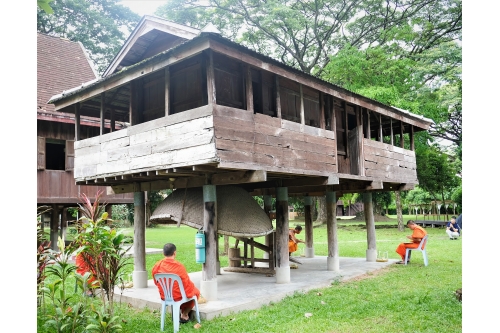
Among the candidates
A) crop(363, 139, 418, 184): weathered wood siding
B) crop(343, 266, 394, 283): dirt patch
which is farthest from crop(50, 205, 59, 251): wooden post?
crop(363, 139, 418, 184): weathered wood siding

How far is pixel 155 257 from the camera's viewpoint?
1817cm

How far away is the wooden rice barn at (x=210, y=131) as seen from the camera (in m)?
8.69

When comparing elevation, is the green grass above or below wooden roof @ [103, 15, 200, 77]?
below

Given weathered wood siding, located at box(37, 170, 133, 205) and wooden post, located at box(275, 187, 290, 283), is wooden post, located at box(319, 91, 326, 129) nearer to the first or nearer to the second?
wooden post, located at box(275, 187, 290, 283)

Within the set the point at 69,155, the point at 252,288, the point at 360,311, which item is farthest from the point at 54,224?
the point at 360,311

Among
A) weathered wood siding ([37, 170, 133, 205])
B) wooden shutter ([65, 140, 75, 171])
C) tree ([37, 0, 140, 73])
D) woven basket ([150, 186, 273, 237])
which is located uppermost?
tree ([37, 0, 140, 73])

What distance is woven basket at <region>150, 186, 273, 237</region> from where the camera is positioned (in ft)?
34.4

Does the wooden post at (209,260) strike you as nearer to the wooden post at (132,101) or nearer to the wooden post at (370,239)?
the wooden post at (132,101)

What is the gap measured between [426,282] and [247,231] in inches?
191

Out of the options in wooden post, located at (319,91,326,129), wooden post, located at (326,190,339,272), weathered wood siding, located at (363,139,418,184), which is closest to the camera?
wooden post, located at (319,91,326,129)

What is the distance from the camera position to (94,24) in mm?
25875

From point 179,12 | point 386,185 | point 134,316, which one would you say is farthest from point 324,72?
point 134,316

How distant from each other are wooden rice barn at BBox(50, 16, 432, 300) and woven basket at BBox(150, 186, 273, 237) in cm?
24
